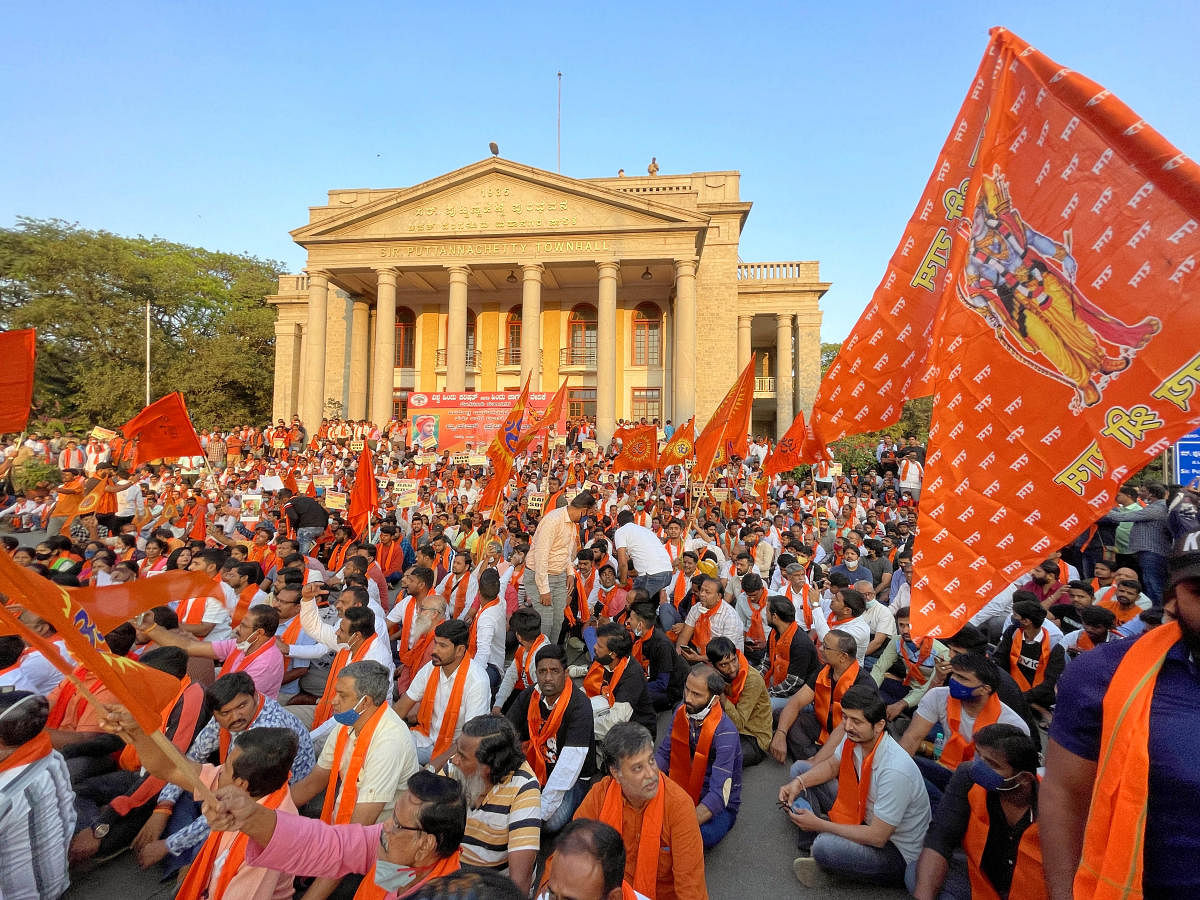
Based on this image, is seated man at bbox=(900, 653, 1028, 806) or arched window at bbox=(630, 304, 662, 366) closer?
seated man at bbox=(900, 653, 1028, 806)

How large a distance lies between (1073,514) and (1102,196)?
1079 mm

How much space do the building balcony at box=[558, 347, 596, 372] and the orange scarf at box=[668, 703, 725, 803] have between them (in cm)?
2748

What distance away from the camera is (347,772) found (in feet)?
10.3

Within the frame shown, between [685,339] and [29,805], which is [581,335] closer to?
[685,339]

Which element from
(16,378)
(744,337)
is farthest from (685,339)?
(16,378)

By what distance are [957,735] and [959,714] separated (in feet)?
0.42

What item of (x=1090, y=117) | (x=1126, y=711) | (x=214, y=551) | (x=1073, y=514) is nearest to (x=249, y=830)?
(x=1126, y=711)

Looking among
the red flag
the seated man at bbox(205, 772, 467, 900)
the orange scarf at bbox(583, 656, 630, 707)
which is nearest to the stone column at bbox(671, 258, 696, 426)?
the red flag

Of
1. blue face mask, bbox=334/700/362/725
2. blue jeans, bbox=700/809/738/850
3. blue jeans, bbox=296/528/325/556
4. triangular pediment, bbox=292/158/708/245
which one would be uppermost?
triangular pediment, bbox=292/158/708/245

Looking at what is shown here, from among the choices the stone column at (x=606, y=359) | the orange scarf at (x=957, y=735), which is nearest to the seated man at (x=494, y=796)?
the orange scarf at (x=957, y=735)

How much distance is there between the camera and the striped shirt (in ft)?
9.39

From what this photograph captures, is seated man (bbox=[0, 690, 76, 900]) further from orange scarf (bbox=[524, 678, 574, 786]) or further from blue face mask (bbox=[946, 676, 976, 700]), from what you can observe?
Answer: blue face mask (bbox=[946, 676, 976, 700])

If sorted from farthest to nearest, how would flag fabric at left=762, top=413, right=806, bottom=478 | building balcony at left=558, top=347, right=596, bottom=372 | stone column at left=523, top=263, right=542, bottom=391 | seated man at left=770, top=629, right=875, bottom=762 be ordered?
building balcony at left=558, top=347, right=596, bottom=372 < stone column at left=523, top=263, right=542, bottom=391 < flag fabric at left=762, top=413, right=806, bottom=478 < seated man at left=770, top=629, right=875, bottom=762

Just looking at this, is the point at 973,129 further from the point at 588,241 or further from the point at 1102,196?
the point at 588,241
